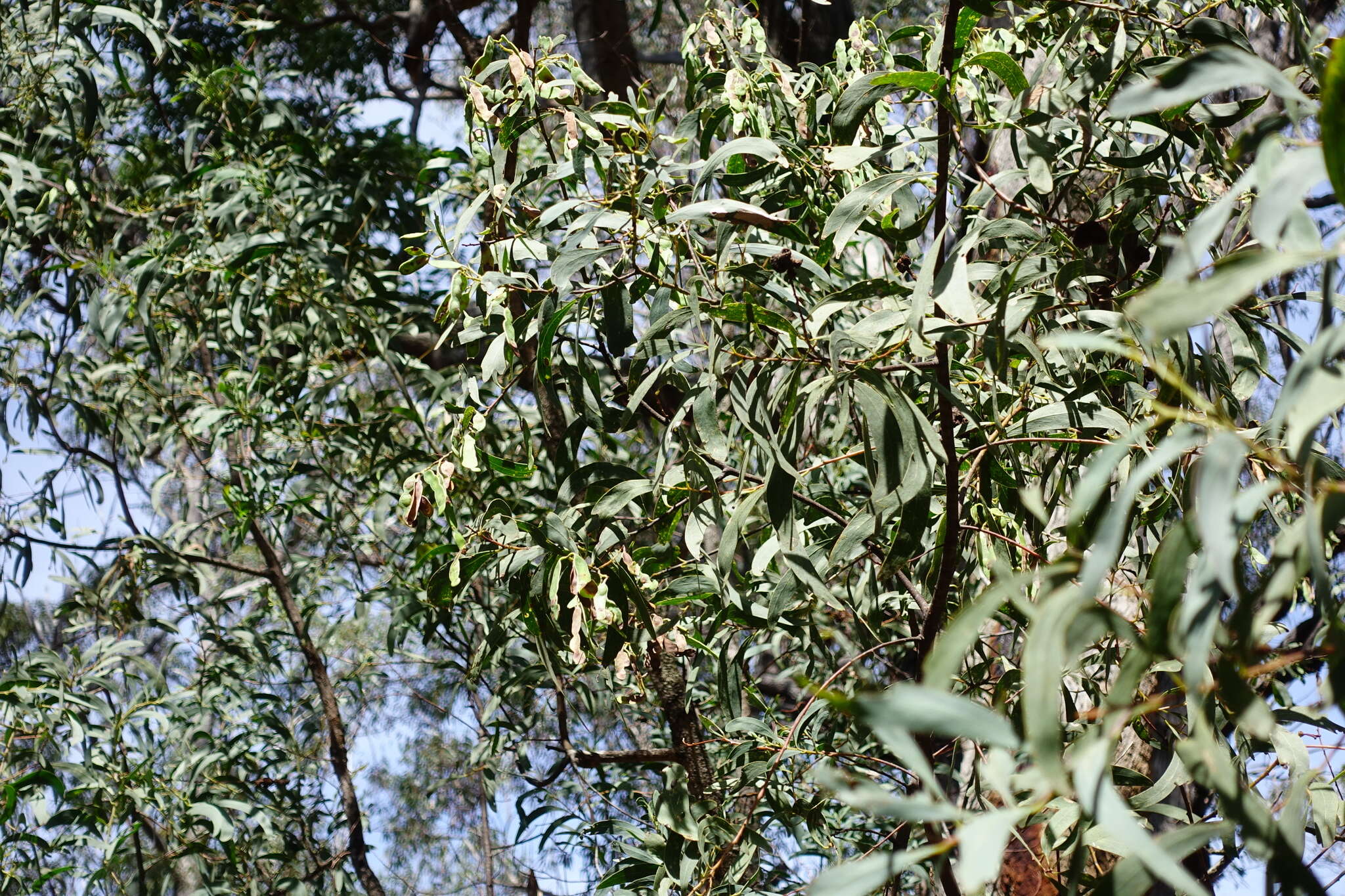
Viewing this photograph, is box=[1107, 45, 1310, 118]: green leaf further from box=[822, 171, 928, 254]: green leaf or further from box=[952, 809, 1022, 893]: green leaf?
box=[822, 171, 928, 254]: green leaf

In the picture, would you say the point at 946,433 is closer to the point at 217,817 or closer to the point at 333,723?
the point at 217,817

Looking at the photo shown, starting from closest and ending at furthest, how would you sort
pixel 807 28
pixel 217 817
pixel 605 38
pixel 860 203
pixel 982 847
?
pixel 982 847, pixel 860 203, pixel 217 817, pixel 807 28, pixel 605 38

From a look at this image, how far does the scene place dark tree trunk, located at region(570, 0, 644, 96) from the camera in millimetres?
2791

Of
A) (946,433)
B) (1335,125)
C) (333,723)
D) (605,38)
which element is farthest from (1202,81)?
(605,38)

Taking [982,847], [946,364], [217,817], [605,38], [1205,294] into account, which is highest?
[605,38]

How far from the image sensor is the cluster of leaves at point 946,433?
48cm

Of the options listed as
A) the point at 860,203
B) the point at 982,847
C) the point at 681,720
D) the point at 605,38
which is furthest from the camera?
the point at 605,38

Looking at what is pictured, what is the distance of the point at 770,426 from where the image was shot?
3.25ft

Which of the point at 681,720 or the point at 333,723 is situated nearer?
the point at 681,720

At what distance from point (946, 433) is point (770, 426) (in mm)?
162

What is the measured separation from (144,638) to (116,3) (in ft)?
18.4

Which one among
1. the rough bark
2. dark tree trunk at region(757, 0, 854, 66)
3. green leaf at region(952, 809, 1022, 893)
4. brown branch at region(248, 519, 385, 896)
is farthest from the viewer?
dark tree trunk at region(757, 0, 854, 66)

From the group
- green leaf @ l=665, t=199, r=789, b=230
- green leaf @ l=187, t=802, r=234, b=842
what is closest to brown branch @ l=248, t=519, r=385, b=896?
green leaf @ l=187, t=802, r=234, b=842

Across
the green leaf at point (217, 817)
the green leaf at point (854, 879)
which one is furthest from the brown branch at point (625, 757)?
the green leaf at point (854, 879)
